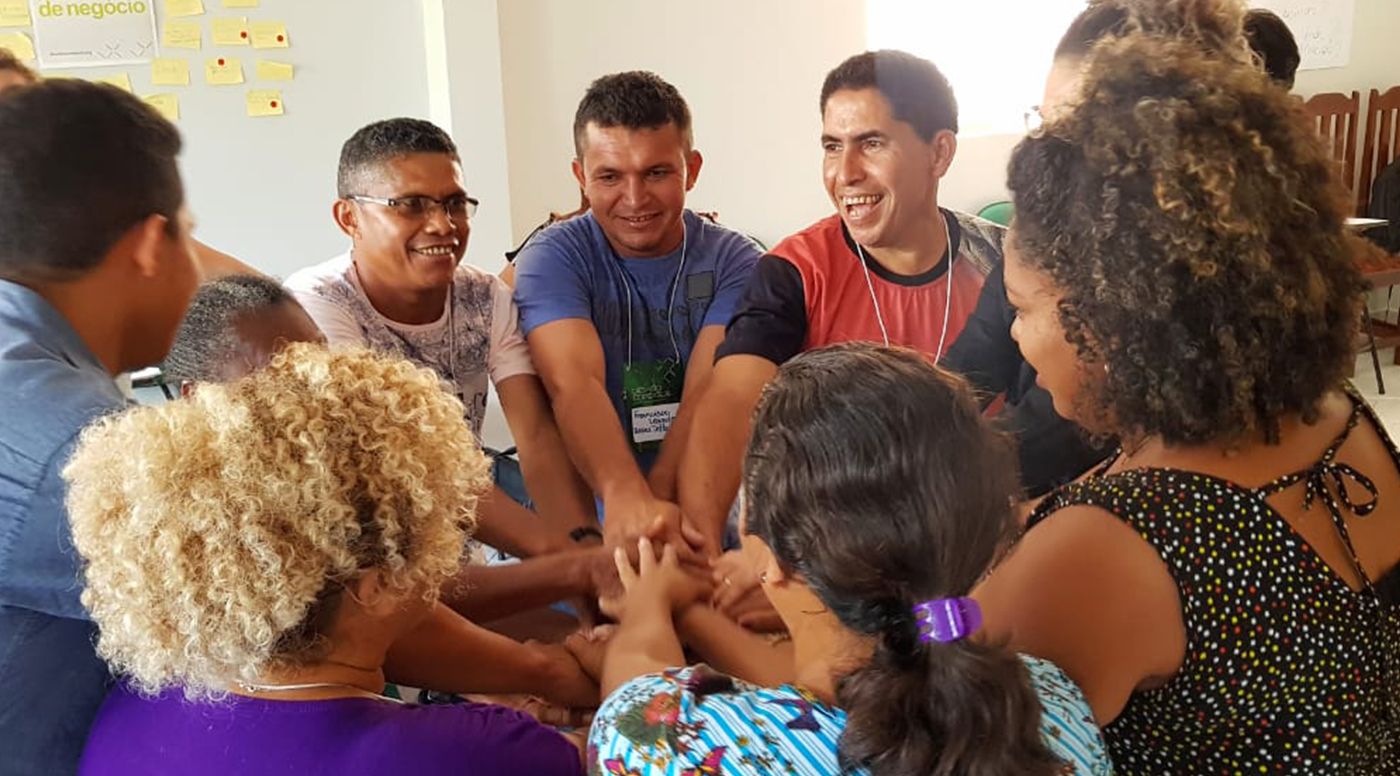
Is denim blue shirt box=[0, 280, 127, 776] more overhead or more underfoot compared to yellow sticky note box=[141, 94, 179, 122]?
more underfoot

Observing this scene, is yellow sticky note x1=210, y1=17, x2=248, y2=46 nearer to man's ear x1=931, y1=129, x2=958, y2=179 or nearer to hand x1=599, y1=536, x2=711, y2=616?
man's ear x1=931, y1=129, x2=958, y2=179

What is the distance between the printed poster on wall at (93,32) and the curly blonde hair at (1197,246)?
3.76m

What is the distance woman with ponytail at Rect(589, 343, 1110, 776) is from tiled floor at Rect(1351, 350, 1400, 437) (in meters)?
4.84

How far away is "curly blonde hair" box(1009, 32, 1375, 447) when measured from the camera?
41.6 inches

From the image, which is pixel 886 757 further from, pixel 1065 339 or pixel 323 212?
pixel 323 212

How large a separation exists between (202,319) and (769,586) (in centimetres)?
108

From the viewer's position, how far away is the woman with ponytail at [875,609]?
0.86m

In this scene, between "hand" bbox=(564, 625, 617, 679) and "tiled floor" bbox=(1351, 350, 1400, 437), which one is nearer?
"hand" bbox=(564, 625, 617, 679)

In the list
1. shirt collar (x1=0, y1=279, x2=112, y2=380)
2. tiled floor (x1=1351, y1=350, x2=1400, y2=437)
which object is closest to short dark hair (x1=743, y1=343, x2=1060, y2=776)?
shirt collar (x1=0, y1=279, x2=112, y2=380)

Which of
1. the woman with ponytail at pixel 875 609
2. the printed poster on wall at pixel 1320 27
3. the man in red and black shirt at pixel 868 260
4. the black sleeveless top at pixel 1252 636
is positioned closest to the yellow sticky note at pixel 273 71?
the man in red and black shirt at pixel 868 260

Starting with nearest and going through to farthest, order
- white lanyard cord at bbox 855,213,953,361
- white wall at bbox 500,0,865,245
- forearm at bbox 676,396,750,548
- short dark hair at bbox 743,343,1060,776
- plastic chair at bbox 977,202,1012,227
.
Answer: short dark hair at bbox 743,343,1060,776 < forearm at bbox 676,396,750,548 < white lanyard cord at bbox 855,213,953,361 < white wall at bbox 500,0,865,245 < plastic chair at bbox 977,202,1012,227

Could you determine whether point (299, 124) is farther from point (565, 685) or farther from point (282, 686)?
point (282, 686)

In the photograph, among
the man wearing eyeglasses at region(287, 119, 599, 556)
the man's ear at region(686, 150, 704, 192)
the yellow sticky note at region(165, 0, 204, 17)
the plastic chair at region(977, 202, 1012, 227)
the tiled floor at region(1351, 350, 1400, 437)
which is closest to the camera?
the man wearing eyeglasses at region(287, 119, 599, 556)

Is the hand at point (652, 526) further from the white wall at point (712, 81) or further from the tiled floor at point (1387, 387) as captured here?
the tiled floor at point (1387, 387)
